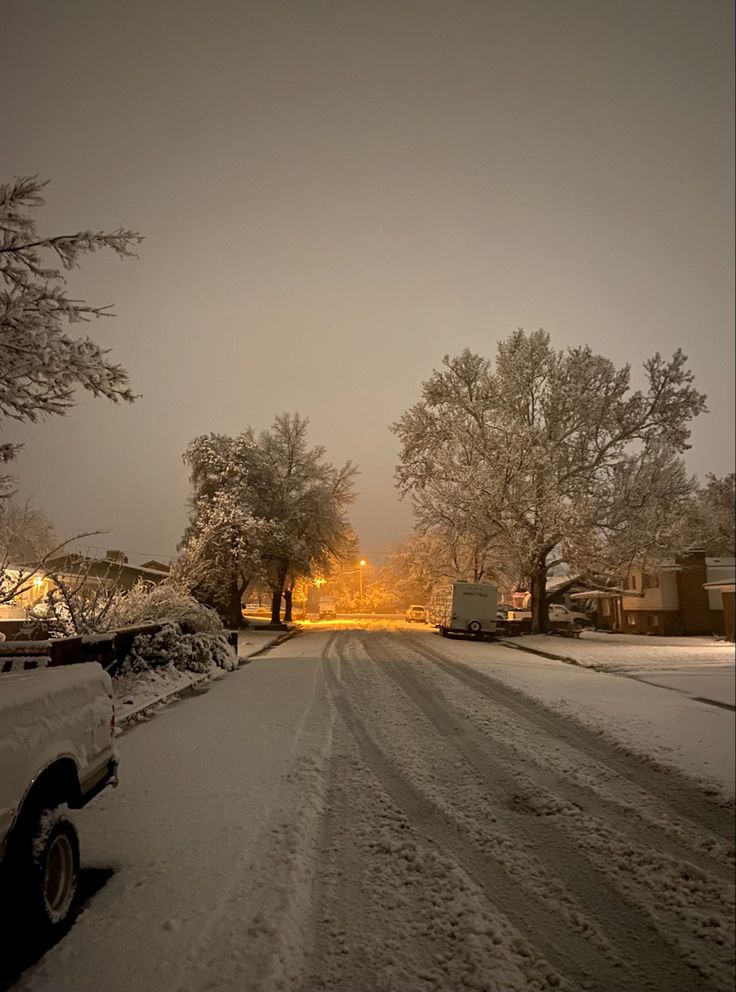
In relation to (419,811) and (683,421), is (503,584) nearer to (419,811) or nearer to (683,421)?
(683,421)

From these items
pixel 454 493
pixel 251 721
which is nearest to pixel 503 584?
pixel 454 493

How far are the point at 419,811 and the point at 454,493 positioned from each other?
72.0 ft

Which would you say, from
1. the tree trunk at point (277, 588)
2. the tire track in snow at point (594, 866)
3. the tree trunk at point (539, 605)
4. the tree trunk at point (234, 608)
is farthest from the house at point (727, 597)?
the tree trunk at point (277, 588)

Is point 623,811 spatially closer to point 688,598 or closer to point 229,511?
point 688,598

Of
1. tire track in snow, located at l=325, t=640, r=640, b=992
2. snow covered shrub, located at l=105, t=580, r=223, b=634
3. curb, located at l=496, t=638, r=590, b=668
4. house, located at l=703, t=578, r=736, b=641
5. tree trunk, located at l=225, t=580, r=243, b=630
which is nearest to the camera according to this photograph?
tire track in snow, located at l=325, t=640, r=640, b=992

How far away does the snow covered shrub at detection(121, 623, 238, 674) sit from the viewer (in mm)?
11445

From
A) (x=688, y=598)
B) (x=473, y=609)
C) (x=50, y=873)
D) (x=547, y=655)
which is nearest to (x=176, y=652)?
(x=50, y=873)

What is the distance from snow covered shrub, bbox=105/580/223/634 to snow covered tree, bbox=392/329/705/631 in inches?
524

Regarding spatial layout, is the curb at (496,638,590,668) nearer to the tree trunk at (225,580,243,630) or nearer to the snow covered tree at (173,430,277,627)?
the snow covered tree at (173,430,277,627)

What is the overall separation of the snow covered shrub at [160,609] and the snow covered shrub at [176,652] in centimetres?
60

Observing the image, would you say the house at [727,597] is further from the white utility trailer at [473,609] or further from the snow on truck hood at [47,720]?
the white utility trailer at [473,609]

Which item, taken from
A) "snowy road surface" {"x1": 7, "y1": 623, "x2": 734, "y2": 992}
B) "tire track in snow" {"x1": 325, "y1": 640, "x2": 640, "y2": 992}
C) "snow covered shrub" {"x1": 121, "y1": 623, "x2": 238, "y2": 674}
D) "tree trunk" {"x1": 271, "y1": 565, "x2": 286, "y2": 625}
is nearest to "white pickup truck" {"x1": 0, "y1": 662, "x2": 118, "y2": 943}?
"snowy road surface" {"x1": 7, "y1": 623, "x2": 734, "y2": 992}

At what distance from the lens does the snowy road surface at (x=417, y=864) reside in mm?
2357

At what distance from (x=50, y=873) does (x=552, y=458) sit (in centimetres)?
2293
